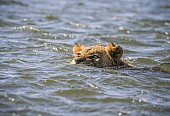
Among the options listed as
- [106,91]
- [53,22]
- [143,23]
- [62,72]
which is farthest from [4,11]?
[106,91]

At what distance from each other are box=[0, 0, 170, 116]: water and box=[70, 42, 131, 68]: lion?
0.14m

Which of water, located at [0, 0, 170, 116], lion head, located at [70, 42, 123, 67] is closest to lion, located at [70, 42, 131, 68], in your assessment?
lion head, located at [70, 42, 123, 67]

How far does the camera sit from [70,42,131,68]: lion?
27.0ft

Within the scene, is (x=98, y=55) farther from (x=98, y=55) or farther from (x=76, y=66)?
(x=76, y=66)

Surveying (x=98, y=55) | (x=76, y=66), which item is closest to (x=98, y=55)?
(x=98, y=55)

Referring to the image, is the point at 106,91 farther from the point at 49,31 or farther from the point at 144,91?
the point at 49,31

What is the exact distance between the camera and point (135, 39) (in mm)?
12914

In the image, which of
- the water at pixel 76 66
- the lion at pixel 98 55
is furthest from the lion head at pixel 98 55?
the water at pixel 76 66

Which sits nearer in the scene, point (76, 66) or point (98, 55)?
point (98, 55)

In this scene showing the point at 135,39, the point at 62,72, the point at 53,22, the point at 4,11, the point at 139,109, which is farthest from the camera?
the point at 4,11

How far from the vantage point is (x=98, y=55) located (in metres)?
8.23

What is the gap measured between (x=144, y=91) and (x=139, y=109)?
950 millimetres

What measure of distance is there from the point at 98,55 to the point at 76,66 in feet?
1.72

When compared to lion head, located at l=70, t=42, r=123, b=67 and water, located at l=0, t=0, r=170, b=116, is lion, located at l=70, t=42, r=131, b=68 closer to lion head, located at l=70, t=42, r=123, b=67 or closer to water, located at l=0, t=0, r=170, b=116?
lion head, located at l=70, t=42, r=123, b=67
